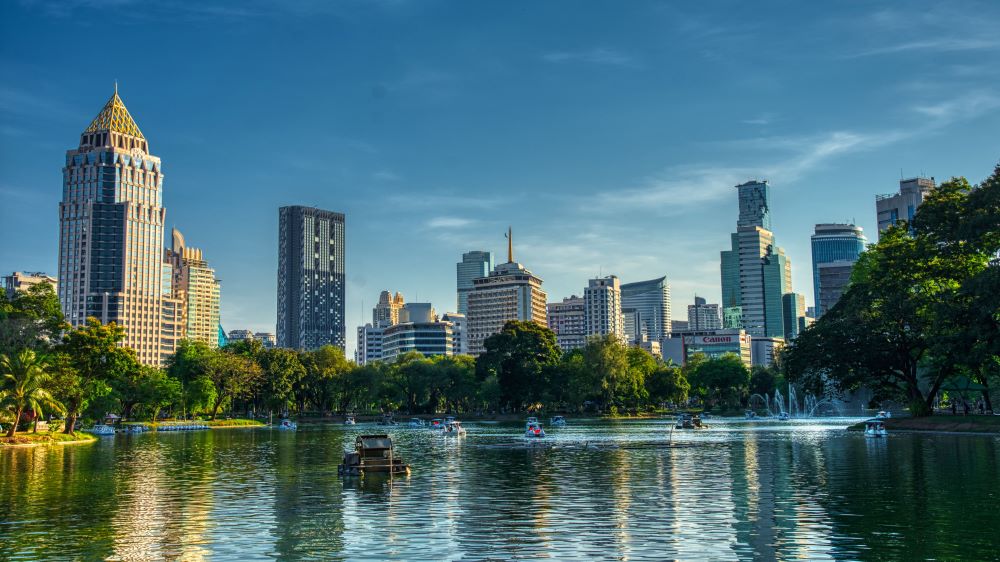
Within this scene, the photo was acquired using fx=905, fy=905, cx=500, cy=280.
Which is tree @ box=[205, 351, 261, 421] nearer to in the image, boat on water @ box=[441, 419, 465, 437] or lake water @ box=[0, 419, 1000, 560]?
boat on water @ box=[441, 419, 465, 437]

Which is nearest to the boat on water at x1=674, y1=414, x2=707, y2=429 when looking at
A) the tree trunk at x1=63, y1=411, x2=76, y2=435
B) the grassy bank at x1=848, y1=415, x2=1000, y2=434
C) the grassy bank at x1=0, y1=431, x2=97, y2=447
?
the grassy bank at x1=848, y1=415, x2=1000, y2=434

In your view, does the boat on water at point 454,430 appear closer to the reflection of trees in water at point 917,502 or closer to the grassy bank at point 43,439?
the grassy bank at point 43,439

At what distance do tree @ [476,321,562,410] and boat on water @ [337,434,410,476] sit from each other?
434 ft

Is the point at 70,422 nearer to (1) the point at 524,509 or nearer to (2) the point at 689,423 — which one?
(2) the point at 689,423

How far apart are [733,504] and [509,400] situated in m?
154

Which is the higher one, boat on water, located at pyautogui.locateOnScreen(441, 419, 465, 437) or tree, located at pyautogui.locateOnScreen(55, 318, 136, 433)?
tree, located at pyautogui.locateOnScreen(55, 318, 136, 433)

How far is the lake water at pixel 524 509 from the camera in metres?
24.9

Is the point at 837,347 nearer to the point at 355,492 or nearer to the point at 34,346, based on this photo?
the point at 355,492

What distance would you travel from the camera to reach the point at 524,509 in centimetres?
3303

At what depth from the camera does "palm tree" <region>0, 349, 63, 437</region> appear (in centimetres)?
8288

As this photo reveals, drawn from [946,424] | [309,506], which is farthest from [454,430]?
[309,506]

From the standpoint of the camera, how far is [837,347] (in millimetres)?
97438

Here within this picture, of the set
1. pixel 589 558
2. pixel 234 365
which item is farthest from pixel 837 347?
pixel 234 365

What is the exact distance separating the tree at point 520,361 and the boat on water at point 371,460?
13227 cm
